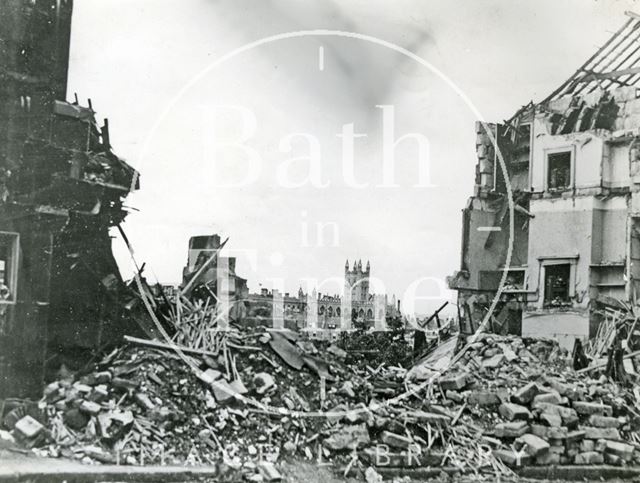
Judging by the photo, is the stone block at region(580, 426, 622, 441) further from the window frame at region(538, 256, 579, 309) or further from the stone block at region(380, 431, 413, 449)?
the window frame at region(538, 256, 579, 309)

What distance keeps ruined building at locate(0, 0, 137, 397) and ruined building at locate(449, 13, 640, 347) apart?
39.0 ft

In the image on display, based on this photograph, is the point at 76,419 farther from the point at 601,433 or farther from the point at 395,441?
the point at 601,433

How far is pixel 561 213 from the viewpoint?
62.2ft

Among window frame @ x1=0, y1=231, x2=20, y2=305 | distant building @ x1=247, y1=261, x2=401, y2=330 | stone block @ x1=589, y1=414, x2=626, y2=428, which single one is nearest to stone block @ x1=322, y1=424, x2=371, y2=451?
stone block @ x1=589, y1=414, x2=626, y2=428

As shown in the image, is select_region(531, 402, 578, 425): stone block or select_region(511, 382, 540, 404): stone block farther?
select_region(511, 382, 540, 404): stone block

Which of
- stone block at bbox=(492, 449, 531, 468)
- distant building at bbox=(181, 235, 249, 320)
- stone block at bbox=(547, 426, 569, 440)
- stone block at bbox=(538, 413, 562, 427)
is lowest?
stone block at bbox=(492, 449, 531, 468)

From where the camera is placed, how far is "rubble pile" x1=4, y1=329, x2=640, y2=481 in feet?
32.2

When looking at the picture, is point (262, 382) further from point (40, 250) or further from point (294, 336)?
point (40, 250)

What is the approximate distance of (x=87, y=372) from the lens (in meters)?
11.2

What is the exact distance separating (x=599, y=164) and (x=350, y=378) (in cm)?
1007

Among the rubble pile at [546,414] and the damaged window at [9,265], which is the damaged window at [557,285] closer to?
the rubble pile at [546,414]

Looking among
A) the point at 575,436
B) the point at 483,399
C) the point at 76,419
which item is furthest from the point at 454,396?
the point at 76,419

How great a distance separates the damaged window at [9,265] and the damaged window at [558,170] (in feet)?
49.7

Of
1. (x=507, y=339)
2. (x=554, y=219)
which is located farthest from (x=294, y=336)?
(x=554, y=219)
